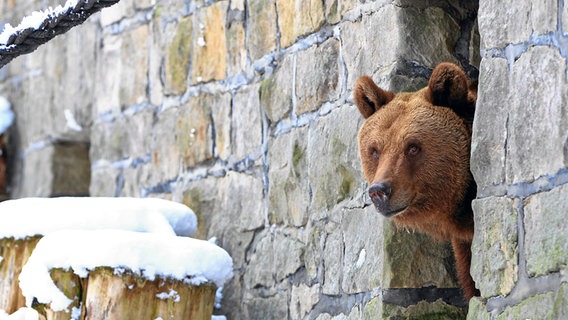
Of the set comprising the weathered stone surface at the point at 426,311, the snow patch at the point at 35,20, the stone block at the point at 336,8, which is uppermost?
the stone block at the point at 336,8

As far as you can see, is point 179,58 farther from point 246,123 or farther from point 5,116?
point 5,116

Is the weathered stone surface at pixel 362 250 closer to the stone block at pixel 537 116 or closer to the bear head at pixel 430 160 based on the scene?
the bear head at pixel 430 160

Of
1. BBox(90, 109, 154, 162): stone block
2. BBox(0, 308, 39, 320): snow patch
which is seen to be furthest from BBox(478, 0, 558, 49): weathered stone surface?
BBox(90, 109, 154, 162): stone block

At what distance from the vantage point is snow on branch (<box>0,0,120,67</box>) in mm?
3295

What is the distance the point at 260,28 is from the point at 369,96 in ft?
4.54

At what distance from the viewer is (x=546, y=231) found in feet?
9.39

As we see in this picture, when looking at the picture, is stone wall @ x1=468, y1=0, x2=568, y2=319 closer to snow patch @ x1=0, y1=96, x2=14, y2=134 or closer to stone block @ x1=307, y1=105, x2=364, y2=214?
stone block @ x1=307, y1=105, x2=364, y2=214

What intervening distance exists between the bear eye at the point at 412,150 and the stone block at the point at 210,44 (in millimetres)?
1968

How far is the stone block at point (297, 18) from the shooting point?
4461mm

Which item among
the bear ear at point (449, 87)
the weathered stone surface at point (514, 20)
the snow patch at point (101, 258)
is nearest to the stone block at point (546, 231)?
the weathered stone surface at point (514, 20)

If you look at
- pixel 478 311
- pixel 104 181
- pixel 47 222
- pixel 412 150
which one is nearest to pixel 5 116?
pixel 104 181

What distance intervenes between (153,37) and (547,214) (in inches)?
142

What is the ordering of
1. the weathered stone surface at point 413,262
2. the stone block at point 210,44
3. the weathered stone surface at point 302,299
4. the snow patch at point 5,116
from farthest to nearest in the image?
the snow patch at point 5,116 → the stone block at point 210,44 → the weathered stone surface at point 302,299 → the weathered stone surface at point 413,262

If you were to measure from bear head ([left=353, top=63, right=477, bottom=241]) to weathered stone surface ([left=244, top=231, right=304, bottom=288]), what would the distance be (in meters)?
1.02
